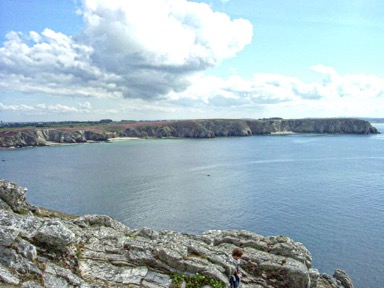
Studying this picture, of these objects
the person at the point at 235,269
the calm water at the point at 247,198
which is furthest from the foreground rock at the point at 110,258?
the calm water at the point at 247,198

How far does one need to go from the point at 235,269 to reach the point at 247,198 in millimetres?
54593

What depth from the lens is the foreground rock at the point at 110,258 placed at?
15.6 meters

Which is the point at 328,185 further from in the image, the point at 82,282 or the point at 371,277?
the point at 82,282

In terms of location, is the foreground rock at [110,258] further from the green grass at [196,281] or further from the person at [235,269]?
the person at [235,269]

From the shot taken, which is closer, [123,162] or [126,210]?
[126,210]

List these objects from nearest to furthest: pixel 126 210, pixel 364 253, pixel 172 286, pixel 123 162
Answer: pixel 172 286 < pixel 364 253 < pixel 126 210 < pixel 123 162

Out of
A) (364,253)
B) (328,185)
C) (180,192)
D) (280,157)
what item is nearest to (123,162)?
(180,192)

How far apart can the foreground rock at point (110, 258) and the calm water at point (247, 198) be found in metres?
21.2

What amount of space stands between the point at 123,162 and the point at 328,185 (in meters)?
81.4

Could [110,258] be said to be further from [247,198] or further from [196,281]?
[247,198]

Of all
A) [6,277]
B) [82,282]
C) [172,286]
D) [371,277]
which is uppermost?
[6,277]

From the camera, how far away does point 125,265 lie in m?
18.4

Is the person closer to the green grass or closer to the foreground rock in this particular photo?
the foreground rock

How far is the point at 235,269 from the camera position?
20.2 m
